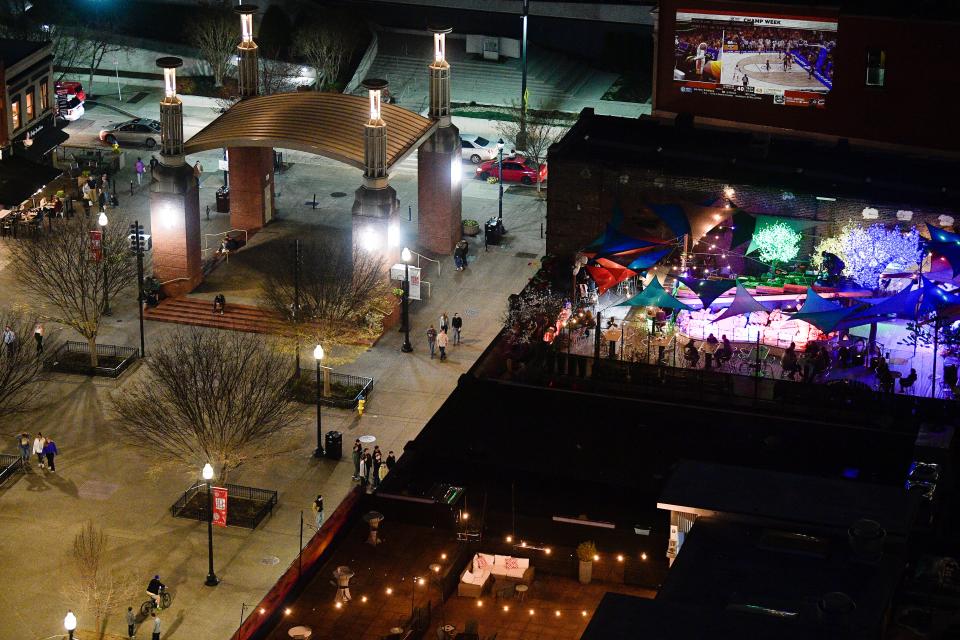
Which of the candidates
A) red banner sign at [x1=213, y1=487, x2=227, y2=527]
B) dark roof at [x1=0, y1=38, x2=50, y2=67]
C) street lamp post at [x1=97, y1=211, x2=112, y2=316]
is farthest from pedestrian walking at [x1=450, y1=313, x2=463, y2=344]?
dark roof at [x1=0, y1=38, x2=50, y2=67]

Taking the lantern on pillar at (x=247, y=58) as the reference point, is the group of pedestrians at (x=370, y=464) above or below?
below

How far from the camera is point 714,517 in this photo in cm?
4975

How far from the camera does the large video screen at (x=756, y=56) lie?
7719 centimetres

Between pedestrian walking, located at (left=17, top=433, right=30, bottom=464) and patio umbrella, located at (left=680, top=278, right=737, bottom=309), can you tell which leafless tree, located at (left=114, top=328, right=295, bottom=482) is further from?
patio umbrella, located at (left=680, top=278, right=737, bottom=309)

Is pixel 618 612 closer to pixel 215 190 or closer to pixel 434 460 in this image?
pixel 434 460

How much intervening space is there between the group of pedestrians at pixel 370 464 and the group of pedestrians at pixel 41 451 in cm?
1000

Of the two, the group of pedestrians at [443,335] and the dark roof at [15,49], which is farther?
the dark roof at [15,49]

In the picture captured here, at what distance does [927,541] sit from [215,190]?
46.0 meters

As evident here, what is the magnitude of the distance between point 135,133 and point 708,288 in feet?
123

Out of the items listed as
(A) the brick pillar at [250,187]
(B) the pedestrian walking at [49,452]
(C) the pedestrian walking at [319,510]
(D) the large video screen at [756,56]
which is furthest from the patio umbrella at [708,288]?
(B) the pedestrian walking at [49,452]

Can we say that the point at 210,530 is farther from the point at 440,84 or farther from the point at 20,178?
the point at 20,178

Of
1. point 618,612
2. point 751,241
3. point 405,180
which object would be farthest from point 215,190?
point 618,612

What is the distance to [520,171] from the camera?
9300 cm

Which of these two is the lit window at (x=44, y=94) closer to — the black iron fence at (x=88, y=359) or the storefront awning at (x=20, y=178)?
the storefront awning at (x=20, y=178)
